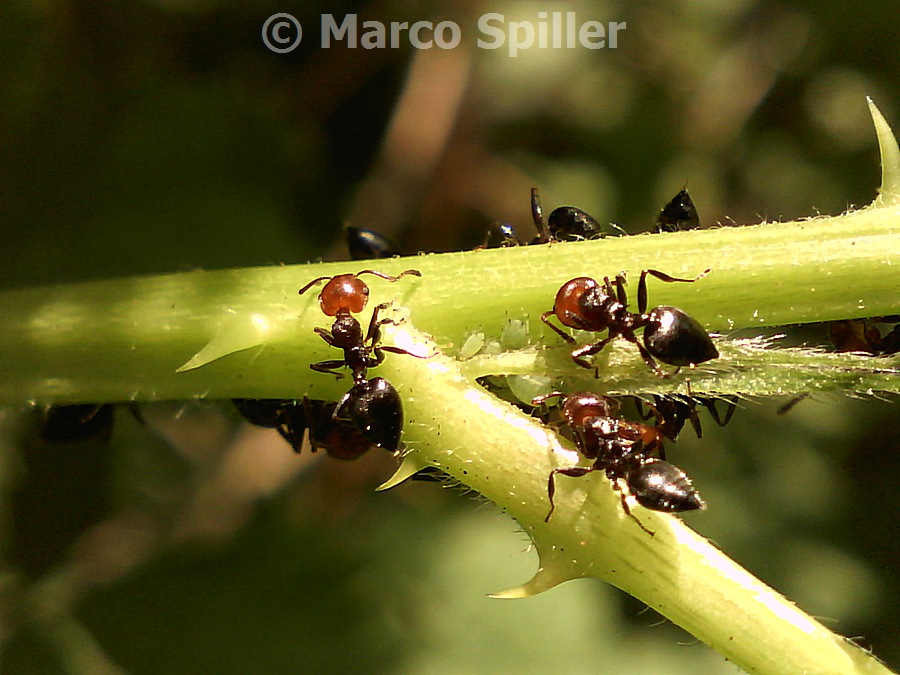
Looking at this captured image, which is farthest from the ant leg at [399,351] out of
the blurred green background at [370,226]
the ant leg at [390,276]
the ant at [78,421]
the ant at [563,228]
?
the blurred green background at [370,226]

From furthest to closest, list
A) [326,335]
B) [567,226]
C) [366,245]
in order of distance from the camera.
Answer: [366,245] < [567,226] < [326,335]

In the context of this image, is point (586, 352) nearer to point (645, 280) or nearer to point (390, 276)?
point (645, 280)

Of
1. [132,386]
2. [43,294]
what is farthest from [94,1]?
[132,386]

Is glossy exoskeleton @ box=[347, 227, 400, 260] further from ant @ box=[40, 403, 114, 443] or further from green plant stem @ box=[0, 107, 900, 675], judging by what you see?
ant @ box=[40, 403, 114, 443]

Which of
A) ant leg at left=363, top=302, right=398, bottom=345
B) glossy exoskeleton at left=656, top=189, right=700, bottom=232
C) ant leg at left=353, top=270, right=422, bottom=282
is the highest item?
glossy exoskeleton at left=656, top=189, right=700, bottom=232

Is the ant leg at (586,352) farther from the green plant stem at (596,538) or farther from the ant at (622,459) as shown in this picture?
the green plant stem at (596,538)

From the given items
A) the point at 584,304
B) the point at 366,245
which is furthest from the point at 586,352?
the point at 366,245

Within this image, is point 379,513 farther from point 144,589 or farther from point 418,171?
point 418,171

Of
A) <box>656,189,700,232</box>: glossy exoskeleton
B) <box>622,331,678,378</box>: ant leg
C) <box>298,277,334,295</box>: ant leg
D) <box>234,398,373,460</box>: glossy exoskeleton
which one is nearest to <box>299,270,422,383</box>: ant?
<box>298,277,334,295</box>: ant leg
